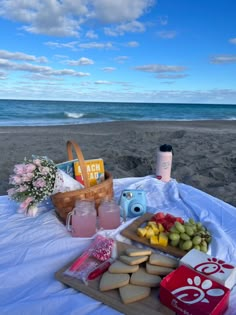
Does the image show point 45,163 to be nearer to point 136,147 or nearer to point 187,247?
point 187,247

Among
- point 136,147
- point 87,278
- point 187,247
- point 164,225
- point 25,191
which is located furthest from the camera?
point 136,147

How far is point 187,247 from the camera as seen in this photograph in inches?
46.7

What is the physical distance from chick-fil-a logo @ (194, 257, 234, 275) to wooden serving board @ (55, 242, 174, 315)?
0.59 feet

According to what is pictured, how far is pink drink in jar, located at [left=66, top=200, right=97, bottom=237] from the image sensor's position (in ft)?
4.49

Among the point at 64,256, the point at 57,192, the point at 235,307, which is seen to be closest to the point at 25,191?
the point at 57,192

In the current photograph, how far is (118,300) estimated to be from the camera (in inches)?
36.5

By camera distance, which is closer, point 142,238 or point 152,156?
point 142,238

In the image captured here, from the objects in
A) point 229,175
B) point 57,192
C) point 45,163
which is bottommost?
point 229,175

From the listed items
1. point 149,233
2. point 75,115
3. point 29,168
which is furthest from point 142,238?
point 75,115

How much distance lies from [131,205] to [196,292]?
0.75 m

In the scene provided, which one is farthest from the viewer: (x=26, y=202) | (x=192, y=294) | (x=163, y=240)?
(x=26, y=202)

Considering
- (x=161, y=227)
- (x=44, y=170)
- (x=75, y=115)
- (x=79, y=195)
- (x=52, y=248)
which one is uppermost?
(x=75, y=115)

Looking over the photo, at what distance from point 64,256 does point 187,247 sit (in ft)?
1.88

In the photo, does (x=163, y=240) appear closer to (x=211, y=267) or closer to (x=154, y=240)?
(x=154, y=240)
